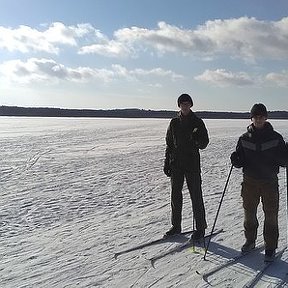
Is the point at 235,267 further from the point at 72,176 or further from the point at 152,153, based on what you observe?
the point at 152,153

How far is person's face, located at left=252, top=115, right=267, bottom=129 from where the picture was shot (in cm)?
476

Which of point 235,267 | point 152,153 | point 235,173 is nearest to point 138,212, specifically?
point 235,267

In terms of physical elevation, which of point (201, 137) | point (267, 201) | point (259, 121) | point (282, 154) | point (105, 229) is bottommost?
point (105, 229)

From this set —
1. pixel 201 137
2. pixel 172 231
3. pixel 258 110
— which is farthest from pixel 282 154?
pixel 172 231

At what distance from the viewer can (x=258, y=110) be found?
15.7ft

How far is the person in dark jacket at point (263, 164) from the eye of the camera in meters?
4.79

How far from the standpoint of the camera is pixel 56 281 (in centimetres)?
440

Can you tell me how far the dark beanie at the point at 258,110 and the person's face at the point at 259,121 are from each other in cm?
3

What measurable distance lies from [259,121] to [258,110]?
12 centimetres

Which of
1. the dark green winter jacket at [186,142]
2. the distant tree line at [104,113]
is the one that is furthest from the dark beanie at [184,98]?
the distant tree line at [104,113]

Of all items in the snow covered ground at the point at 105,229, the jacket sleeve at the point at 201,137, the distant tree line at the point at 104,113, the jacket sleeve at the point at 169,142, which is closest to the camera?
the snow covered ground at the point at 105,229

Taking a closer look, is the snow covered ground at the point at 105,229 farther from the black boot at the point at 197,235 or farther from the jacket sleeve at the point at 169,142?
the jacket sleeve at the point at 169,142

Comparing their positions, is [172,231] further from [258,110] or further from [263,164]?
[258,110]

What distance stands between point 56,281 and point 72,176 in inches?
282
